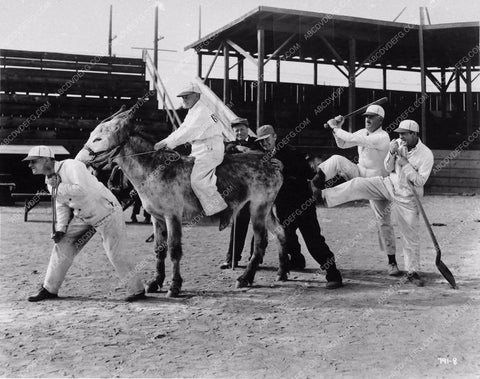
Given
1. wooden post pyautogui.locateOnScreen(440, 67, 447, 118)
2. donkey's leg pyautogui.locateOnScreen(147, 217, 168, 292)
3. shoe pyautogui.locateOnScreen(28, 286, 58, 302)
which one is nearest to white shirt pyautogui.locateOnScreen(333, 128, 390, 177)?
donkey's leg pyautogui.locateOnScreen(147, 217, 168, 292)

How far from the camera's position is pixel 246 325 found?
5137 mm

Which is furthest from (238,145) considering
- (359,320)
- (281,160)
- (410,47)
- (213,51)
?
(410,47)

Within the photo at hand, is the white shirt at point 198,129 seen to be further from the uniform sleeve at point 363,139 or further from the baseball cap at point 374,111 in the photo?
the baseball cap at point 374,111

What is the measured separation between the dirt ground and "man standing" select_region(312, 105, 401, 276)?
0.58 metres

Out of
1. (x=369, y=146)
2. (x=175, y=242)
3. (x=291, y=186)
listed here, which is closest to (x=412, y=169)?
(x=369, y=146)

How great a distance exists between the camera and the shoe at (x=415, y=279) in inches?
266

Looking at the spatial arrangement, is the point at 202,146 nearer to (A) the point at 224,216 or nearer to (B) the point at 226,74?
(A) the point at 224,216

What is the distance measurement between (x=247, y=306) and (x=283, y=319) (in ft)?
2.16

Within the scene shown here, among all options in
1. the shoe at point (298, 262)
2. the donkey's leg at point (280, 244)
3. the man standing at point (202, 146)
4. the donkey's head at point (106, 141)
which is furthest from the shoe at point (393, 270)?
the donkey's head at point (106, 141)

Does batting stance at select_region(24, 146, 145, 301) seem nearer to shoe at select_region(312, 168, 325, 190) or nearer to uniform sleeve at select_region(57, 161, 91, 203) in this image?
uniform sleeve at select_region(57, 161, 91, 203)

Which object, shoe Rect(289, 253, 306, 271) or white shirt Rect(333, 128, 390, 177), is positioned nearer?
white shirt Rect(333, 128, 390, 177)

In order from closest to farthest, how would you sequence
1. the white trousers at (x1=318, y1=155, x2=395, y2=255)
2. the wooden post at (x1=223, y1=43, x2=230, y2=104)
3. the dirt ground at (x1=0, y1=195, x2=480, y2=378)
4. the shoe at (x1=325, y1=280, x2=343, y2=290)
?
1. the dirt ground at (x1=0, y1=195, x2=480, y2=378)
2. the shoe at (x1=325, y1=280, x2=343, y2=290)
3. the white trousers at (x1=318, y1=155, x2=395, y2=255)
4. the wooden post at (x1=223, y1=43, x2=230, y2=104)

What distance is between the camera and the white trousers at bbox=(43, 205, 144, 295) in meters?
6.03

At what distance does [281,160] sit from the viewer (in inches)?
295
